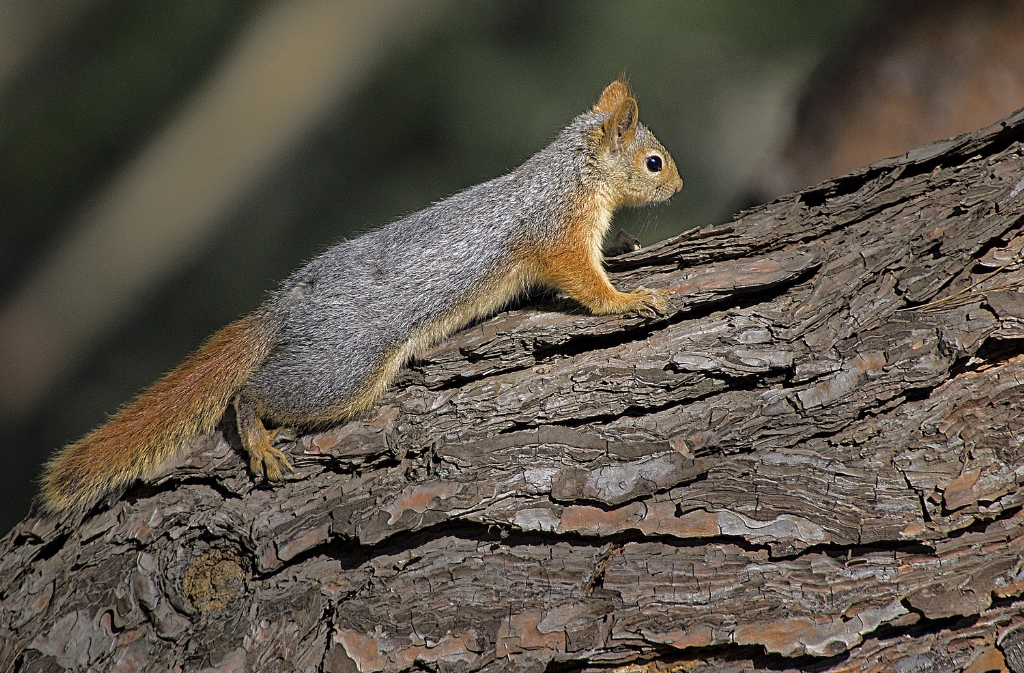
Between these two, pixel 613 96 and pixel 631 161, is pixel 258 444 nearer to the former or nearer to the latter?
pixel 631 161

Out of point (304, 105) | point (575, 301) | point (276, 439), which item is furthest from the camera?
point (304, 105)

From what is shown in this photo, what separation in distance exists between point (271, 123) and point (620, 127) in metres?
1.30

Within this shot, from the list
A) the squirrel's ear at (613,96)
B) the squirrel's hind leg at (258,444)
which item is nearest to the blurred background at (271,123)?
the squirrel's ear at (613,96)

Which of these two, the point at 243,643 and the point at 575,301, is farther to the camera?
the point at 575,301

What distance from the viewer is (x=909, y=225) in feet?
5.88

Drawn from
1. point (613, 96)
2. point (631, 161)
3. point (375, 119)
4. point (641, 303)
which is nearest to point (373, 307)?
point (641, 303)

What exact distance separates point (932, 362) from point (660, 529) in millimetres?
689

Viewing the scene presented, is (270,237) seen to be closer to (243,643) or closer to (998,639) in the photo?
(243,643)

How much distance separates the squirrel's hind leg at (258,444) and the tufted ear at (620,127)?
4.61ft

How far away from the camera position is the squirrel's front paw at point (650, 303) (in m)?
1.87

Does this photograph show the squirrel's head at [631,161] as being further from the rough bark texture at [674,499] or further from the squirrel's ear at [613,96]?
the rough bark texture at [674,499]

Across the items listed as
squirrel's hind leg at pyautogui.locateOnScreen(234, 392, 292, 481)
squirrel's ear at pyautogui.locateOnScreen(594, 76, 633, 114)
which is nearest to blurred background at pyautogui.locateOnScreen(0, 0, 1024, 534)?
squirrel's ear at pyautogui.locateOnScreen(594, 76, 633, 114)

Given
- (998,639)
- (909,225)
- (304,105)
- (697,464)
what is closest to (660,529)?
(697,464)

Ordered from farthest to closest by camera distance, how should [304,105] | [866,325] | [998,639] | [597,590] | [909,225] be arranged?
[304,105] < [909,225] < [866,325] < [597,590] < [998,639]
